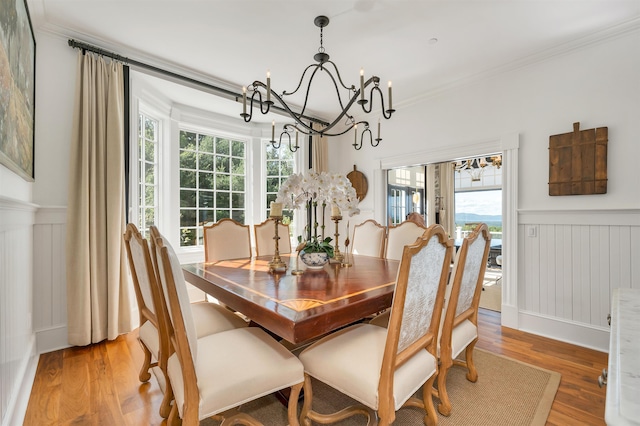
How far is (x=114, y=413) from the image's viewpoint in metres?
1.68

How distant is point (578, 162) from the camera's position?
258 centimetres

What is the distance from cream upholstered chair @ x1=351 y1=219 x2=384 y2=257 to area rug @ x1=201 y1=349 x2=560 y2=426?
127 cm

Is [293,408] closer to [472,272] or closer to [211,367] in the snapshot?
[211,367]

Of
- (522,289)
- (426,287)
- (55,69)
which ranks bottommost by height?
(522,289)

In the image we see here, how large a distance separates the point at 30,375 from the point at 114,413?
0.84m

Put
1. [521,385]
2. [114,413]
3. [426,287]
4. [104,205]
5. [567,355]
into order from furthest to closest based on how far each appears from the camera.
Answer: [104,205] < [567,355] < [521,385] < [114,413] < [426,287]

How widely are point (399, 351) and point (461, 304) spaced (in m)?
0.70

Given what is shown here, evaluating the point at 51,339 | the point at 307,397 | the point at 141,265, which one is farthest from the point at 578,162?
the point at 51,339

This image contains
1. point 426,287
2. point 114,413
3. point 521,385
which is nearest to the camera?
point 426,287

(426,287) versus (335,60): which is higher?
(335,60)

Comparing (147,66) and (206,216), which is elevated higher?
(147,66)

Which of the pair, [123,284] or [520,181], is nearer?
[123,284]

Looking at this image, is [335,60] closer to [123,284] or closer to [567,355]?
[123,284]

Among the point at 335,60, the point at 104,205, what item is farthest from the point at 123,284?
the point at 335,60
